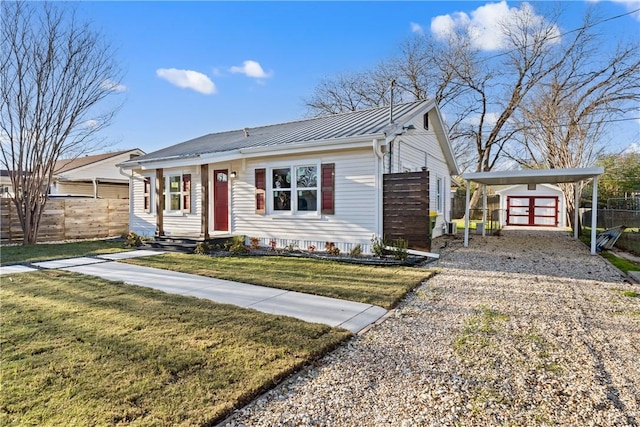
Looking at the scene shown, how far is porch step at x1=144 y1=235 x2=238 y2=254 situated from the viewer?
403 inches

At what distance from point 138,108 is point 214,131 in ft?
11.7

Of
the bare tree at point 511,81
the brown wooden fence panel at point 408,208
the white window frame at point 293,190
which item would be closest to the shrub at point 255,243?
the white window frame at point 293,190

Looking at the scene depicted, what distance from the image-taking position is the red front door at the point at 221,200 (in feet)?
37.0

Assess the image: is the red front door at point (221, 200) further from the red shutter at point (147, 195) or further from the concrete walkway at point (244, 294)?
the concrete walkway at point (244, 294)

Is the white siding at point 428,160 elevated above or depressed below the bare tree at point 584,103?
below

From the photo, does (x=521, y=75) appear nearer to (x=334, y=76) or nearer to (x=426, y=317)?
(x=334, y=76)

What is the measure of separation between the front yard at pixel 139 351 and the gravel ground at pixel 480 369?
0.32 meters

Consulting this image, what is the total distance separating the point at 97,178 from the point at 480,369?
22.4 meters

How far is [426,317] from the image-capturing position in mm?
4449

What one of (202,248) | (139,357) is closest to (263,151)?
(202,248)

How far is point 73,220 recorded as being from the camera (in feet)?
45.7

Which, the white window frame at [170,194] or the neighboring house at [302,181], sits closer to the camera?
the neighboring house at [302,181]

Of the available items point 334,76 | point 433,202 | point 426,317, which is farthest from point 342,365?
point 334,76

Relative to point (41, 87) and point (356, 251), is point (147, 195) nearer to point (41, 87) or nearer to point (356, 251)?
point (41, 87)
